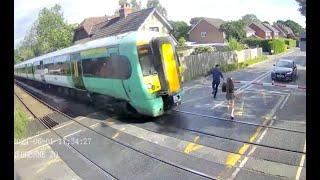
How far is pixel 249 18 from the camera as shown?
482 cm

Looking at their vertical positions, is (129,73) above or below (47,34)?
below

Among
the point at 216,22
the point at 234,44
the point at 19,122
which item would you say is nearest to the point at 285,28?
the point at 216,22

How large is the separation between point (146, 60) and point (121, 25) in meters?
1.71

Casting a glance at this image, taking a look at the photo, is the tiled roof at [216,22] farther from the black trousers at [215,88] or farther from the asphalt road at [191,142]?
the black trousers at [215,88]

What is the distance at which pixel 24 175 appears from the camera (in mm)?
4375

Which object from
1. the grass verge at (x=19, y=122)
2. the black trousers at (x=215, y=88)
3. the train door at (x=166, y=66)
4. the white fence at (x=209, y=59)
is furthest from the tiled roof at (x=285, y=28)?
the black trousers at (x=215, y=88)

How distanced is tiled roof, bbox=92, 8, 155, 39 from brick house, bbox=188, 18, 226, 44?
2.64ft

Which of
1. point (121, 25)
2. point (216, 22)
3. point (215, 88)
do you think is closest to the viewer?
point (121, 25)

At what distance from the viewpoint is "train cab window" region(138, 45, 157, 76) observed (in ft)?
21.3

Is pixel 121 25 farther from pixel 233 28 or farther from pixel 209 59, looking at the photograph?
pixel 209 59

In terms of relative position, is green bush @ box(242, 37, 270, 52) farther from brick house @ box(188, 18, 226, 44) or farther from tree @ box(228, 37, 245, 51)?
brick house @ box(188, 18, 226, 44)
